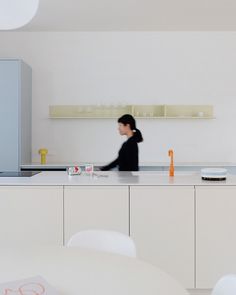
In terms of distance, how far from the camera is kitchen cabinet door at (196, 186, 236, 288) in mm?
2934

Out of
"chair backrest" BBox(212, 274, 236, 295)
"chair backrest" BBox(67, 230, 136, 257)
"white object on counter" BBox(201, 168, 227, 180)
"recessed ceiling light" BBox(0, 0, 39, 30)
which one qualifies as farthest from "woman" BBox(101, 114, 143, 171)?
"chair backrest" BBox(212, 274, 236, 295)

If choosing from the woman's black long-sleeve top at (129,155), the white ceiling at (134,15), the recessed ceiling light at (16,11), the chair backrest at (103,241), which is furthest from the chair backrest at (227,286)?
the white ceiling at (134,15)

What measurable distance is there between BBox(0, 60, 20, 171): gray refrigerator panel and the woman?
1.59m

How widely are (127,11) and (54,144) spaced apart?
2.14 metres

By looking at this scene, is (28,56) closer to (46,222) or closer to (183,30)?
(183,30)

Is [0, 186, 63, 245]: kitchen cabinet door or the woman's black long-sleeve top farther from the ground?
the woman's black long-sleeve top

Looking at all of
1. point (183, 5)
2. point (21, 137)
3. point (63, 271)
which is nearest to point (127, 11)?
point (183, 5)

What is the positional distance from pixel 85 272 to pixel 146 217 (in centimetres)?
162

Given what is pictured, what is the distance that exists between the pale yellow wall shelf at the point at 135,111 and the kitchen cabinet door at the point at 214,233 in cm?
268

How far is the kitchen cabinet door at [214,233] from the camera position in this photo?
2934 mm

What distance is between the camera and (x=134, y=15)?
16.1 feet

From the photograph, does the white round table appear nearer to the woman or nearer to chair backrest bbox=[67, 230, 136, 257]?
chair backrest bbox=[67, 230, 136, 257]

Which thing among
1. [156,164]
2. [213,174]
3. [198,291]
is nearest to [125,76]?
[156,164]

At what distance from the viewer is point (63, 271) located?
1.39 metres
